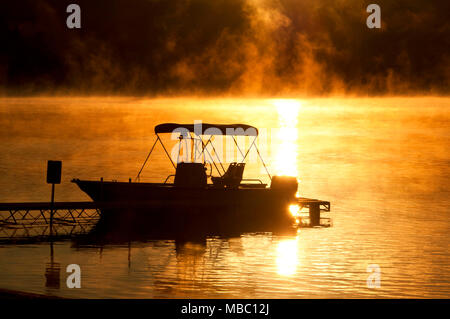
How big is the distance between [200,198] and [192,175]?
1.48 m

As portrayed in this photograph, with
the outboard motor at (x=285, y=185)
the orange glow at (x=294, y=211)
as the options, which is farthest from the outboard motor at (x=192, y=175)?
the orange glow at (x=294, y=211)

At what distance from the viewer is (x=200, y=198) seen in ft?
154

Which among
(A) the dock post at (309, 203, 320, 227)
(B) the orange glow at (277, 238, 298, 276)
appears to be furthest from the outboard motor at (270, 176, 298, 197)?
(B) the orange glow at (277, 238, 298, 276)

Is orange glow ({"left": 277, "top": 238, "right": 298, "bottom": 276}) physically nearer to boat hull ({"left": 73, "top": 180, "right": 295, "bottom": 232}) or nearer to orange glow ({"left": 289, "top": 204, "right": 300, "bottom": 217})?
boat hull ({"left": 73, "top": 180, "right": 295, "bottom": 232})

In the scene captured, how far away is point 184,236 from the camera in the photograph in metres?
46.0

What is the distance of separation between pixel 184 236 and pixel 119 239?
431 centimetres

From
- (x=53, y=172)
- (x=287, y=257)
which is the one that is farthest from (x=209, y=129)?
(x=53, y=172)

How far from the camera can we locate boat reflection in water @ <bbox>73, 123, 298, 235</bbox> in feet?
154

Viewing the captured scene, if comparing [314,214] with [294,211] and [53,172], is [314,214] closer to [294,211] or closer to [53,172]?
[294,211]

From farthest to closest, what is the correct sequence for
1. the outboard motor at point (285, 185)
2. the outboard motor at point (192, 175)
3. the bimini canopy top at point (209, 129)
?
the outboard motor at point (285, 185) < the bimini canopy top at point (209, 129) < the outboard motor at point (192, 175)

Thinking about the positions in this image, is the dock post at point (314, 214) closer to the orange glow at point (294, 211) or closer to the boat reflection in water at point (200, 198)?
the orange glow at point (294, 211)

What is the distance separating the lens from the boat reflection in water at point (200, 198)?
4700 cm
